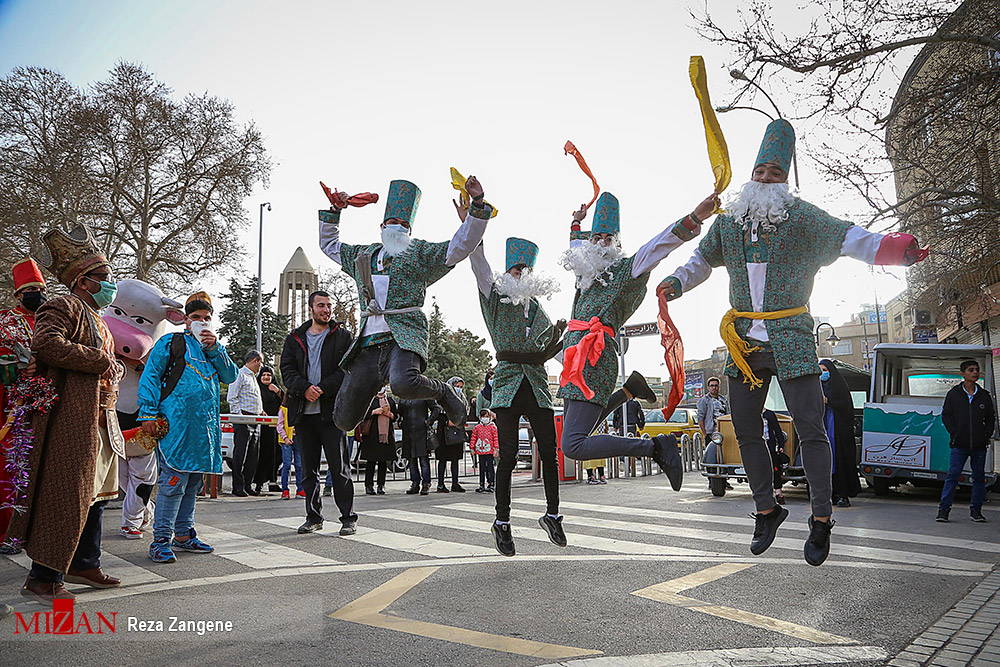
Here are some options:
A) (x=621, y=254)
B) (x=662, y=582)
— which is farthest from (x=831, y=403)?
(x=621, y=254)

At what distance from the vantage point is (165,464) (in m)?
5.97

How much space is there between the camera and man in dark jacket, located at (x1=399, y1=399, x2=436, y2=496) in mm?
11828

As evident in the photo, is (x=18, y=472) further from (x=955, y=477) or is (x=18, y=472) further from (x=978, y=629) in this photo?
(x=955, y=477)

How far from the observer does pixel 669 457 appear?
425cm

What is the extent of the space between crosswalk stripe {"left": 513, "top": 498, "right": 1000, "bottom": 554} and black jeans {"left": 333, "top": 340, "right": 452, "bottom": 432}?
4.86m

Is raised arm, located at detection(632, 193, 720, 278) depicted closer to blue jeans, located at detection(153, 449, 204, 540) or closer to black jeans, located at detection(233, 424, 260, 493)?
blue jeans, located at detection(153, 449, 204, 540)

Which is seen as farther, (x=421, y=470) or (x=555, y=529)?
(x=421, y=470)

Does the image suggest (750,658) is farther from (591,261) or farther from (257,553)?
(257,553)

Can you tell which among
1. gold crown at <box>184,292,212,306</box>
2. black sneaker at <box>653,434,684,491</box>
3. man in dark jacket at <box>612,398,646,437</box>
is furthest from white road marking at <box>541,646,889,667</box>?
man in dark jacket at <box>612,398,646,437</box>

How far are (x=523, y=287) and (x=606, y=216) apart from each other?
716 millimetres

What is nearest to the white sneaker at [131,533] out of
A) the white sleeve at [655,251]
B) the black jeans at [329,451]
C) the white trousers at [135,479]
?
the white trousers at [135,479]

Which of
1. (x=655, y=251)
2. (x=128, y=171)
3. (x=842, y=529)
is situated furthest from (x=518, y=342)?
(x=128, y=171)

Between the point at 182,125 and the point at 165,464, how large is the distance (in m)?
19.0

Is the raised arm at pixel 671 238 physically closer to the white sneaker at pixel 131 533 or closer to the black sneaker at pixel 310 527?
the black sneaker at pixel 310 527
